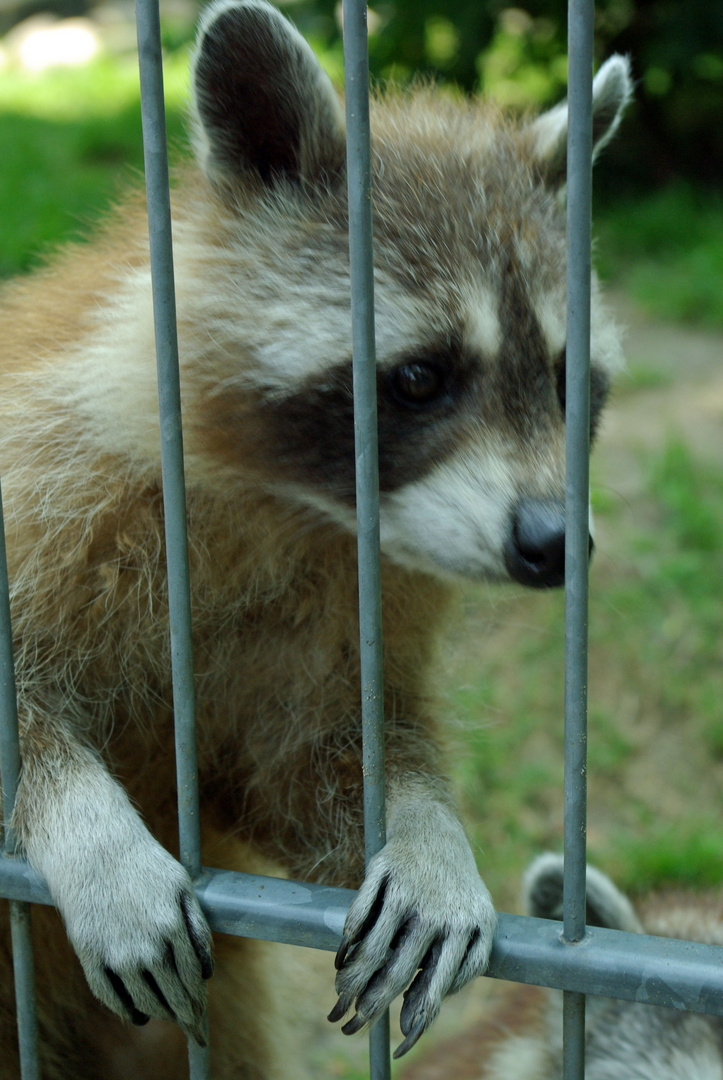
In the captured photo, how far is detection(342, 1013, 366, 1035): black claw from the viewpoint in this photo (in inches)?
65.8

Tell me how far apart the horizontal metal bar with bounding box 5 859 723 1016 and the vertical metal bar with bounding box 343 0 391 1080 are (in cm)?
14

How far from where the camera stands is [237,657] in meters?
2.37

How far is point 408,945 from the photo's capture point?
1.76 m

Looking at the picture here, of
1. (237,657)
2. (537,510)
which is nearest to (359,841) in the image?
(237,657)

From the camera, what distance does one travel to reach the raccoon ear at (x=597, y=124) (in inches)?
97.4

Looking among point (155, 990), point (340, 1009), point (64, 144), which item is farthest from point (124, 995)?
point (64, 144)

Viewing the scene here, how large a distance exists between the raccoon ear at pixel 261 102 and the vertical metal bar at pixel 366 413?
0.63 meters

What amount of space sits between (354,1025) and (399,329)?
1.16 meters

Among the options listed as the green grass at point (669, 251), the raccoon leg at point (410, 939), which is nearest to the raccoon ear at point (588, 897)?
the raccoon leg at point (410, 939)

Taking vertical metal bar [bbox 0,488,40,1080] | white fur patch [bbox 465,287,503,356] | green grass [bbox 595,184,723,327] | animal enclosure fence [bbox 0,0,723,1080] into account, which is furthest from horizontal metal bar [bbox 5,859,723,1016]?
green grass [bbox 595,184,723,327]

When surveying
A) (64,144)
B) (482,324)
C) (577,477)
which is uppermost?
(64,144)

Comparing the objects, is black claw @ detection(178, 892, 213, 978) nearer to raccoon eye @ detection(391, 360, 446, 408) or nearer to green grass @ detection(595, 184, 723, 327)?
raccoon eye @ detection(391, 360, 446, 408)

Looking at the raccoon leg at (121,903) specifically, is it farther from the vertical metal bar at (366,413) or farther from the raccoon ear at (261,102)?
the raccoon ear at (261,102)

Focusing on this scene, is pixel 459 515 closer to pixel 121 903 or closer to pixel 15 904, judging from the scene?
pixel 121 903
